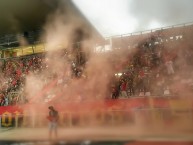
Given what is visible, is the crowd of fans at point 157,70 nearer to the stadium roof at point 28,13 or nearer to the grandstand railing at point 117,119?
the grandstand railing at point 117,119

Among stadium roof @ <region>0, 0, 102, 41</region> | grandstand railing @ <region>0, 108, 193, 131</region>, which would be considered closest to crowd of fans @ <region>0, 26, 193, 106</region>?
grandstand railing @ <region>0, 108, 193, 131</region>

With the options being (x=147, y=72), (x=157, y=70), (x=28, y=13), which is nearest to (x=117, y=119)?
(x=147, y=72)

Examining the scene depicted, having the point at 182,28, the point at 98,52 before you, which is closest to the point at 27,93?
the point at 98,52

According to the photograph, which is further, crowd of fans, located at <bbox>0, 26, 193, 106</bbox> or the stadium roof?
the stadium roof

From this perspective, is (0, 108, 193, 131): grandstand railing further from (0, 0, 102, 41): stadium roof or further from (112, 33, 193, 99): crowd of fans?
(0, 0, 102, 41): stadium roof

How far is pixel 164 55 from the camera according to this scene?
1592cm

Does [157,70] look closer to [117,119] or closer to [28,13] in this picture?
[117,119]

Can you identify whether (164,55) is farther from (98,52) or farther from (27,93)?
(27,93)

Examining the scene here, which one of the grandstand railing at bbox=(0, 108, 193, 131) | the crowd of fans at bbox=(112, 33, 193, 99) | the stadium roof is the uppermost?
the stadium roof

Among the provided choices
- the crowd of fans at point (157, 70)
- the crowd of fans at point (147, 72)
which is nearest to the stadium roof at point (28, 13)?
the crowd of fans at point (147, 72)

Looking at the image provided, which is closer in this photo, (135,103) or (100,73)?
(135,103)

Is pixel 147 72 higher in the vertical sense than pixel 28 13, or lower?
lower

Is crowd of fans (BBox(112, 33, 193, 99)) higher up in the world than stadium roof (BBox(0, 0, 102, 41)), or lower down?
lower down

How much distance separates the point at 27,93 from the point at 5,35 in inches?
351
